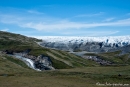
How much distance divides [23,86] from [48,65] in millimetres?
92446

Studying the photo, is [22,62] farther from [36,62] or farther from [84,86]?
[84,86]

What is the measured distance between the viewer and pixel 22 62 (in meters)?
140

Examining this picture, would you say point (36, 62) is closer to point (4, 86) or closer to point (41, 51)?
point (41, 51)

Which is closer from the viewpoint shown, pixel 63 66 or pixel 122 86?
pixel 122 86

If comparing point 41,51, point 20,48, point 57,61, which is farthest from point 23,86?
point 20,48

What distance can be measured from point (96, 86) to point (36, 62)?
97452 millimetres

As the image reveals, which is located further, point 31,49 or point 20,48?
point 20,48

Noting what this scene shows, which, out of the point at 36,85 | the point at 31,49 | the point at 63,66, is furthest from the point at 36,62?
the point at 36,85

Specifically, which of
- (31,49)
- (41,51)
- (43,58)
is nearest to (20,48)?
(31,49)

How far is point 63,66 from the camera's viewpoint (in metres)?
146

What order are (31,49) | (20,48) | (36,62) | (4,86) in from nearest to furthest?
(4,86)
(36,62)
(31,49)
(20,48)

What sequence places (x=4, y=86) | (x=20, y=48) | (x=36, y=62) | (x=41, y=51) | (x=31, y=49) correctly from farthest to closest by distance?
(x=20, y=48) → (x=31, y=49) → (x=41, y=51) → (x=36, y=62) → (x=4, y=86)

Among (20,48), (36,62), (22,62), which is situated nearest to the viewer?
(22,62)

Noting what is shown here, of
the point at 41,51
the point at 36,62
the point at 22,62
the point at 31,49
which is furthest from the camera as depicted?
the point at 31,49
